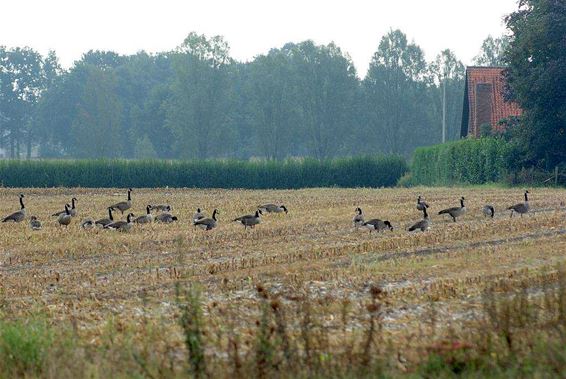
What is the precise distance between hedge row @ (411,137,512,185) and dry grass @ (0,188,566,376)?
24.4m

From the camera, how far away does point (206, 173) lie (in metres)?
83.7

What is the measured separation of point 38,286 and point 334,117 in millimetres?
112544

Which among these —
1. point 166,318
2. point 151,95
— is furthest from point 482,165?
point 151,95

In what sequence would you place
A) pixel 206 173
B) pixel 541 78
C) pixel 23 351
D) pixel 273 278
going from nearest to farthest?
1. pixel 23 351
2. pixel 273 278
3. pixel 541 78
4. pixel 206 173

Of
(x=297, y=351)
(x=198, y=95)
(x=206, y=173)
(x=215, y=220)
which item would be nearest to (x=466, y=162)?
(x=206, y=173)

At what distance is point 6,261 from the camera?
25094 mm

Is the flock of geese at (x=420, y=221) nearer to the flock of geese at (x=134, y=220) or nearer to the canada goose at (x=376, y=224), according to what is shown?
the canada goose at (x=376, y=224)

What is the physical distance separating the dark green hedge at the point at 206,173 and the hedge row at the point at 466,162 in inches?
383

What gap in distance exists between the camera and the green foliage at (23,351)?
1170 centimetres

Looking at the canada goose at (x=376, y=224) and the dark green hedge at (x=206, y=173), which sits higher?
the dark green hedge at (x=206, y=173)

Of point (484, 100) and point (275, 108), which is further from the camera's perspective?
point (275, 108)

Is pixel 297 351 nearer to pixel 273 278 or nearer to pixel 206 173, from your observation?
pixel 273 278

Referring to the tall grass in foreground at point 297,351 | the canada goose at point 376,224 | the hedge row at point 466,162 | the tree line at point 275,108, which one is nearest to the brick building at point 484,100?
the hedge row at point 466,162

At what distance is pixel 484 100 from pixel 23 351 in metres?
68.7
